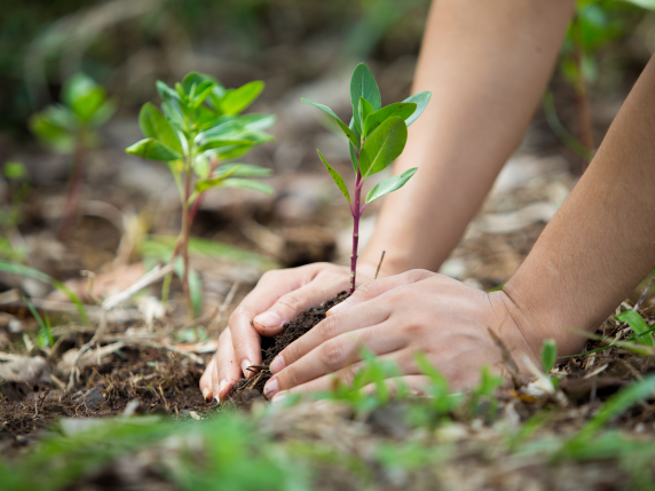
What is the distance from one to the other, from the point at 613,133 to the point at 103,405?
4.33ft

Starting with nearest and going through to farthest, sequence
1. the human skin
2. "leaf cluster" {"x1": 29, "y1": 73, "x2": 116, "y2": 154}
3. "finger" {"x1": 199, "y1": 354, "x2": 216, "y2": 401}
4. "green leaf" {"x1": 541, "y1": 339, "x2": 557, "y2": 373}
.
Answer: "green leaf" {"x1": 541, "y1": 339, "x2": 557, "y2": 373} → "finger" {"x1": 199, "y1": 354, "x2": 216, "y2": 401} → the human skin → "leaf cluster" {"x1": 29, "y1": 73, "x2": 116, "y2": 154}

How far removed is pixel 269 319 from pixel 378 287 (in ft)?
0.97

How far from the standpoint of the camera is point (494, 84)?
160 centimetres

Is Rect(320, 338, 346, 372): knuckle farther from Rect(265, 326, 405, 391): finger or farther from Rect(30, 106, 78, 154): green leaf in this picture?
Rect(30, 106, 78, 154): green leaf

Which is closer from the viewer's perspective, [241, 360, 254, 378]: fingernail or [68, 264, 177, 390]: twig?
[241, 360, 254, 378]: fingernail

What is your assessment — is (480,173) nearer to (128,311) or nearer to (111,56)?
(128,311)

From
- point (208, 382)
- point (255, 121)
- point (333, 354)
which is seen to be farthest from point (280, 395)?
point (255, 121)

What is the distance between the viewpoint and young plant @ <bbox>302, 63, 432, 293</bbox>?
0.99m

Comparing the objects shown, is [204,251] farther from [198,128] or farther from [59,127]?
[59,127]

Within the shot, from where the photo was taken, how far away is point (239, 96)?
142 centimetres

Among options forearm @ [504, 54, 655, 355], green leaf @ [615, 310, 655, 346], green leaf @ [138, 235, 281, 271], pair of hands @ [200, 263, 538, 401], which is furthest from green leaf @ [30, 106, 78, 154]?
green leaf @ [615, 310, 655, 346]

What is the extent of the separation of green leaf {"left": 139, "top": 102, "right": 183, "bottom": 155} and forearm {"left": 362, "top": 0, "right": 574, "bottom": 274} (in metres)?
0.65

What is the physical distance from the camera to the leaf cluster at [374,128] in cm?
99

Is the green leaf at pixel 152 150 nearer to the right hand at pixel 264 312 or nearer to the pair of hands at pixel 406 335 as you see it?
the right hand at pixel 264 312
